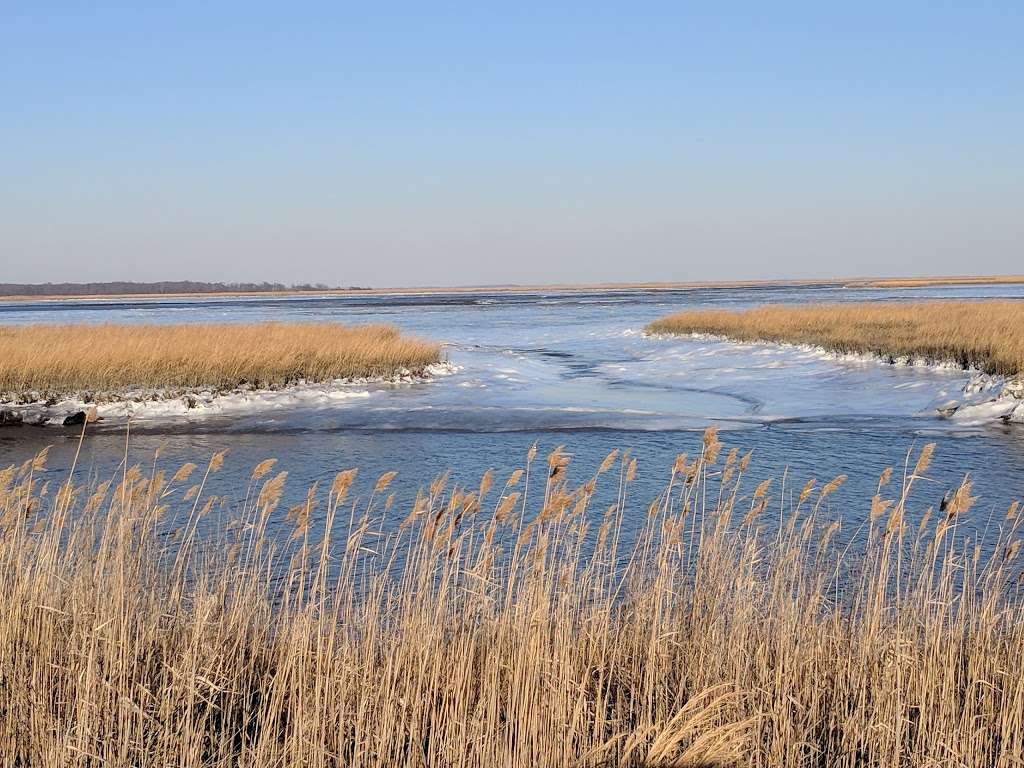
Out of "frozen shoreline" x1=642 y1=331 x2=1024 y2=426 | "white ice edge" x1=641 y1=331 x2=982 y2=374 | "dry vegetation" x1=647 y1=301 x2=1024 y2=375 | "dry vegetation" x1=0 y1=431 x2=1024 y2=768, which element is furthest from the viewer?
"white ice edge" x1=641 y1=331 x2=982 y2=374

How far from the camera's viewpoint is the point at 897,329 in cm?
3334

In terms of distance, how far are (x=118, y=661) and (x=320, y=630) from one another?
3.10 feet

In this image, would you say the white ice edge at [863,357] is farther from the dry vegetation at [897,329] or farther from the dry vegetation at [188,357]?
the dry vegetation at [188,357]

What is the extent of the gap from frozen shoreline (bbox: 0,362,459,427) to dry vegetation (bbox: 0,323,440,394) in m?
0.46

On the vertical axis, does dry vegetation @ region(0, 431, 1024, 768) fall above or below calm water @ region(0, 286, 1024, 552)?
above

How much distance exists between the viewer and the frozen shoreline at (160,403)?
62.9 ft

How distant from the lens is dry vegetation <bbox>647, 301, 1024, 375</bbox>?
24061 millimetres

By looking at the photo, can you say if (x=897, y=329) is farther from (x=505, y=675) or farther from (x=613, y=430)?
(x=505, y=675)

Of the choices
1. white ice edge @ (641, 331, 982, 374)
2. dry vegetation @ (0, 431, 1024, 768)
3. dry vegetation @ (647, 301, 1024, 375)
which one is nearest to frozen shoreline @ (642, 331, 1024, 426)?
white ice edge @ (641, 331, 982, 374)

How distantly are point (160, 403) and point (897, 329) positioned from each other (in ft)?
79.2

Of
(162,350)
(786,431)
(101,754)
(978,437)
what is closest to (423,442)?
(786,431)

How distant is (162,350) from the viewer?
23.9 meters

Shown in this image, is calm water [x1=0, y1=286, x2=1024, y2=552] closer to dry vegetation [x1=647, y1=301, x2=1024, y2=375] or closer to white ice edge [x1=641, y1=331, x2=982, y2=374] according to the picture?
white ice edge [x1=641, y1=331, x2=982, y2=374]

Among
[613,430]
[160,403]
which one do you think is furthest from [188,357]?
[613,430]
